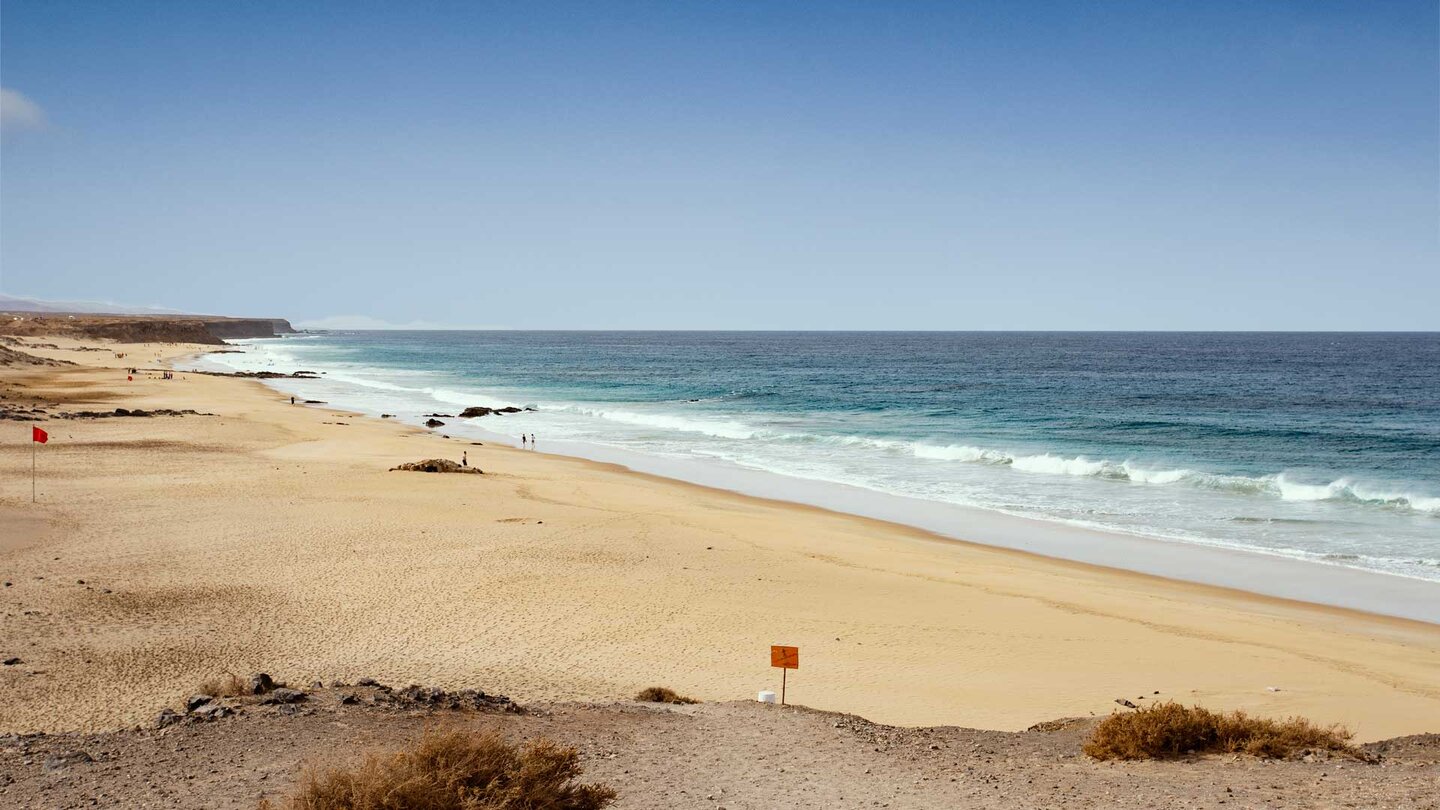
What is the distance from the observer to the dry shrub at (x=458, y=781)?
6.64 m

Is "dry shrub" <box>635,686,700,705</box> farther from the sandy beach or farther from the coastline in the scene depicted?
the coastline

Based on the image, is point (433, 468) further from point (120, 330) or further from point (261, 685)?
point (120, 330)

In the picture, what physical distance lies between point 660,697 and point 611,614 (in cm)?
445

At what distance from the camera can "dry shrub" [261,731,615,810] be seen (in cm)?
664

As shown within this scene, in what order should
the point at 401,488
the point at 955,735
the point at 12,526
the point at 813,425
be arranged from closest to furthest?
1. the point at 955,735
2. the point at 12,526
3. the point at 401,488
4. the point at 813,425

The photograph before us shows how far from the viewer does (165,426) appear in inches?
1540

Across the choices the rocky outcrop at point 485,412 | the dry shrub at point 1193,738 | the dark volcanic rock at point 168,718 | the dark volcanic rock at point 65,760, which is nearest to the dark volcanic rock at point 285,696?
the dark volcanic rock at point 168,718

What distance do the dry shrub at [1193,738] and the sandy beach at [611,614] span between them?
2.23m

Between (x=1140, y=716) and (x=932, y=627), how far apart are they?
5982 millimetres

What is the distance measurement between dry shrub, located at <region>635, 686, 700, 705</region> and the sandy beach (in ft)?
2.20

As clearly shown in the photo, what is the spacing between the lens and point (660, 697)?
1127 centimetres

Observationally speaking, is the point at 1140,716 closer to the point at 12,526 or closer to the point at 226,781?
the point at 226,781

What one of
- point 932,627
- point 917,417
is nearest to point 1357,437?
point 917,417

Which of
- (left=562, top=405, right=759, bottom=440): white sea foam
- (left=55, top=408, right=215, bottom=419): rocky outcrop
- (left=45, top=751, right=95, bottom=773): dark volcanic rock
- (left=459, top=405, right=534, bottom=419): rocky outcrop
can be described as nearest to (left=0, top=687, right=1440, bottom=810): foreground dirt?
(left=45, top=751, right=95, bottom=773): dark volcanic rock
